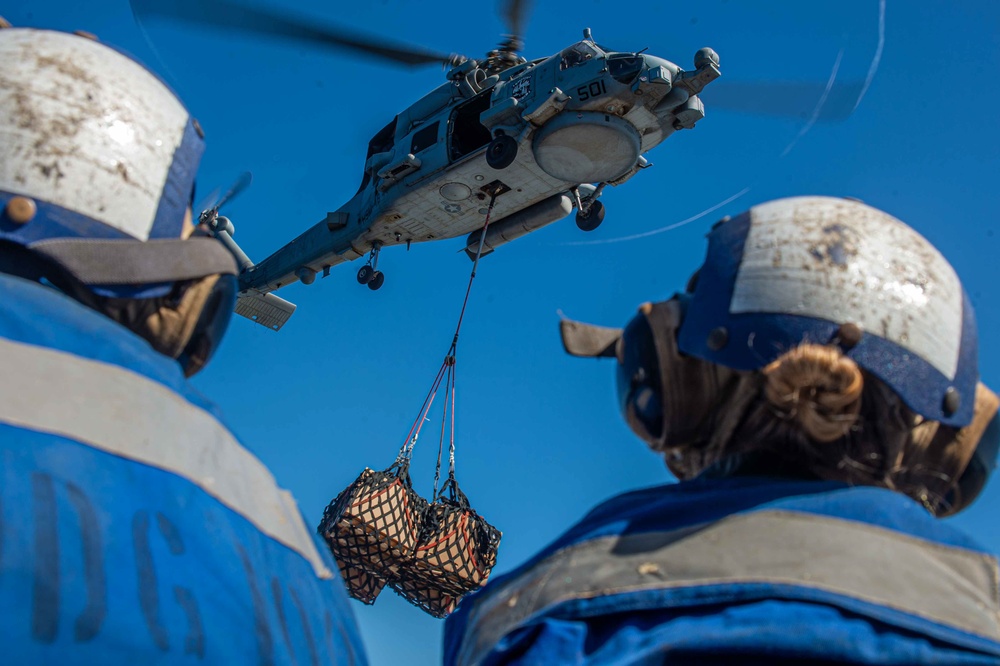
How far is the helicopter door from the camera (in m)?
15.1

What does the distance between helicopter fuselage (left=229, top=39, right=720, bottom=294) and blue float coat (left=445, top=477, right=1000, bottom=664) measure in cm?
1205

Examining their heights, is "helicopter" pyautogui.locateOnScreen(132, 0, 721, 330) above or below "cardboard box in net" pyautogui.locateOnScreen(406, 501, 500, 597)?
above

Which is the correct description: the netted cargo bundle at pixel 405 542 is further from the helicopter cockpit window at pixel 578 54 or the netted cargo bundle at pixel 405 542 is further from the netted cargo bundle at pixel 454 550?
the helicopter cockpit window at pixel 578 54

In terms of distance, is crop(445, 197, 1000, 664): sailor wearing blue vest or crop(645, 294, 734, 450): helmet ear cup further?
crop(645, 294, 734, 450): helmet ear cup

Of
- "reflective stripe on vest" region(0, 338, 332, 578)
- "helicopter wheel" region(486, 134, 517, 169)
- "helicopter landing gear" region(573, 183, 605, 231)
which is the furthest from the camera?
"helicopter landing gear" region(573, 183, 605, 231)

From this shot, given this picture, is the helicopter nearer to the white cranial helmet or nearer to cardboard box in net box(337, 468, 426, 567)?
cardboard box in net box(337, 468, 426, 567)

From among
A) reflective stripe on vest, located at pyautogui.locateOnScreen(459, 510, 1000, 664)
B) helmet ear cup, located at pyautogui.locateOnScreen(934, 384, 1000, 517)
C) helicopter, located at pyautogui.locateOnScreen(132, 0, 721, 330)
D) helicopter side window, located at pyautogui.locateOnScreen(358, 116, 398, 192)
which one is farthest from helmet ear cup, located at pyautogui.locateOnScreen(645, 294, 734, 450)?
helicopter side window, located at pyautogui.locateOnScreen(358, 116, 398, 192)

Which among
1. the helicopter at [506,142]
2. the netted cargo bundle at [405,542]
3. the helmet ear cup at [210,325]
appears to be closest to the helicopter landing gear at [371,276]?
the helicopter at [506,142]

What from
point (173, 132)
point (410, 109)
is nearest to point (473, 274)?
point (410, 109)

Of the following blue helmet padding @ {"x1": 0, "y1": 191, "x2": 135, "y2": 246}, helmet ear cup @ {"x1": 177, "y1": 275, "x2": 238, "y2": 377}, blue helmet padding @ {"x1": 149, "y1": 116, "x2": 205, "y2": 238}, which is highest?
blue helmet padding @ {"x1": 149, "y1": 116, "x2": 205, "y2": 238}

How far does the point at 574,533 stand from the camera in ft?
6.94

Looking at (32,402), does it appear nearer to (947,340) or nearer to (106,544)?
(106,544)

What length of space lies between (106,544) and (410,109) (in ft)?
50.6

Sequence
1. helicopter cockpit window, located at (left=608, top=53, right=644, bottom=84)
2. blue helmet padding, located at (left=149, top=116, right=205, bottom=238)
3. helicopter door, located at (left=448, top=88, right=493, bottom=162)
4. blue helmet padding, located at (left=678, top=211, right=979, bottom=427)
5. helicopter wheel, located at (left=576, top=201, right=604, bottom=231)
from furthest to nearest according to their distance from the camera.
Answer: helicopter wheel, located at (left=576, top=201, right=604, bottom=231) → helicopter door, located at (left=448, top=88, right=493, bottom=162) → helicopter cockpit window, located at (left=608, top=53, right=644, bottom=84) → blue helmet padding, located at (left=149, top=116, right=205, bottom=238) → blue helmet padding, located at (left=678, top=211, right=979, bottom=427)
